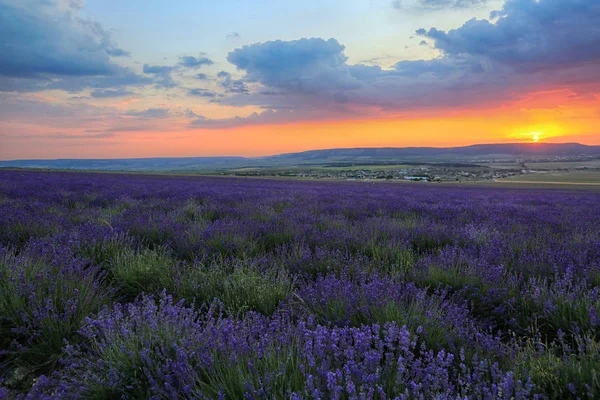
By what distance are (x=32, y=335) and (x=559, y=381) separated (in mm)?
2916

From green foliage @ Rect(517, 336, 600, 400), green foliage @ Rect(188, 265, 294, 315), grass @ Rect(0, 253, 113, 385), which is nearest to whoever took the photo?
green foliage @ Rect(517, 336, 600, 400)

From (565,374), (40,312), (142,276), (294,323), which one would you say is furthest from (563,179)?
(40,312)

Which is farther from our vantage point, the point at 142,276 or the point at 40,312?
the point at 142,276

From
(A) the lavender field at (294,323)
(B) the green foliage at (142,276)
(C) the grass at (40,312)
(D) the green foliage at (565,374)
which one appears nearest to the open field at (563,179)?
(A) the lavender field at (294,323)

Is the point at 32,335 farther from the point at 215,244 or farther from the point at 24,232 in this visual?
the point at 24,232

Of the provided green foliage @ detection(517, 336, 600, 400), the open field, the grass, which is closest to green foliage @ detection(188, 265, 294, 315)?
the grass

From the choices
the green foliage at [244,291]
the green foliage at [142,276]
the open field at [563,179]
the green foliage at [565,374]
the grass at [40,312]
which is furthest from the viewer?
the open field at [563,179]

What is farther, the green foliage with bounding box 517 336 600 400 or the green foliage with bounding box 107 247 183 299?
the green foliage with bounding box 107 247 183 299

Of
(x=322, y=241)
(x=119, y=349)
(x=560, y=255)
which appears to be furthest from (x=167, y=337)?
(x=560, y=255)

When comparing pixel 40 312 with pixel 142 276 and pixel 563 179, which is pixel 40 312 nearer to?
pixel 142 276

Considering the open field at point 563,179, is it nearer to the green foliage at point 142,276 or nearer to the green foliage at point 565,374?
the green foliage at point 565,374

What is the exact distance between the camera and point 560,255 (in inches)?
143

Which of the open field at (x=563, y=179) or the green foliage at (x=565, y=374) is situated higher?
the green foliage at (x=565, y=374)

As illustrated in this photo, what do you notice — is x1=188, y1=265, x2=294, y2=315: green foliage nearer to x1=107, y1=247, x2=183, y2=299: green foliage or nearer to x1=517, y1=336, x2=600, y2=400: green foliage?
x1=107, y1=247, x2=183, y2=299: green foliage
